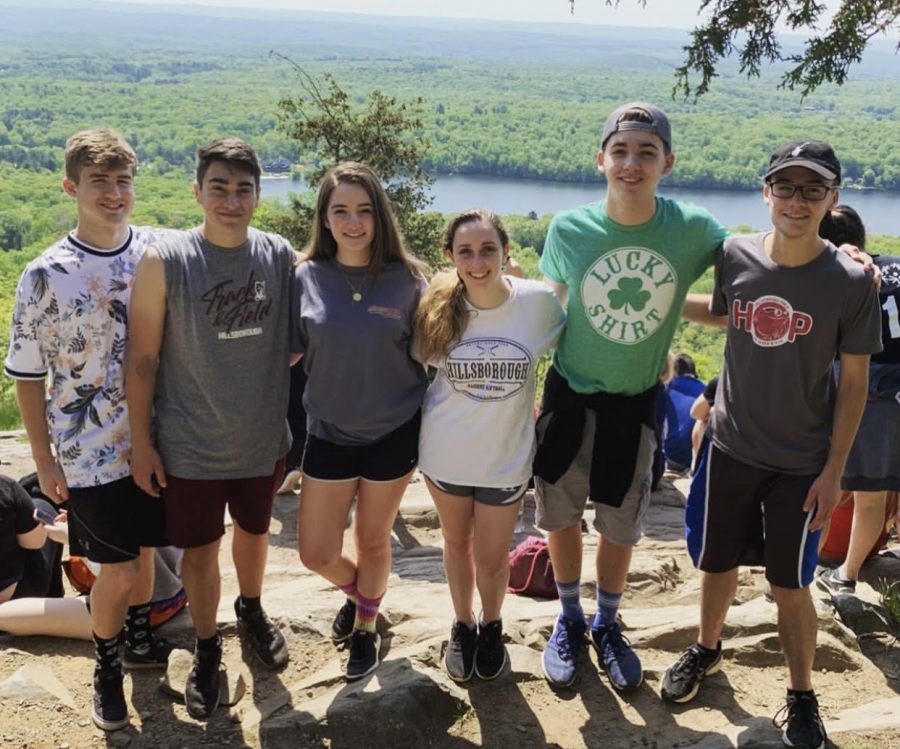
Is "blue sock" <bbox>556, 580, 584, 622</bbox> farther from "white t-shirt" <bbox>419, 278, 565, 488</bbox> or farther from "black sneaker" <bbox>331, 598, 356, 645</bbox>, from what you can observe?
"black sneaker" <bbox>331, 598, 356, 645</bbox>

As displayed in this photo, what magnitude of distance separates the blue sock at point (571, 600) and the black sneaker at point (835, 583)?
168 cm

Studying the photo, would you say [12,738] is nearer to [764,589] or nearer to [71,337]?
[71,337]

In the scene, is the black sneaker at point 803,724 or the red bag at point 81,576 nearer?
the black sneaker at point 803,724

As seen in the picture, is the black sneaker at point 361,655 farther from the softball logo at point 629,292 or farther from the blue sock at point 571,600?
the softball logo at point 629,292

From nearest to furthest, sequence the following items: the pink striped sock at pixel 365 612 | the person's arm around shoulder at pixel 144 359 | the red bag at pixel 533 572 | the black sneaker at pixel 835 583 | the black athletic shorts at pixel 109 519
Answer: the person's arm around shoulder at pixel 144 359
the black athletic shorts at pixel 109 519
the pink striped sock at pixel 365 612
the black sneaker at pixel 835 583
the red bag at pixel 533 572

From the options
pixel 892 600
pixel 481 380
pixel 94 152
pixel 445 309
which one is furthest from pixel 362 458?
pixel 892 600

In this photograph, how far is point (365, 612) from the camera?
3803mm

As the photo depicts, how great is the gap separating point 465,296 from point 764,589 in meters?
2.63

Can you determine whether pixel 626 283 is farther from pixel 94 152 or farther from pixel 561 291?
pixel 94 152

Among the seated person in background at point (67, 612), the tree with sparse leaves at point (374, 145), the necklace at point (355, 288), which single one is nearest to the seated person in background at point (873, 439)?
the necklace at point (355, 288)

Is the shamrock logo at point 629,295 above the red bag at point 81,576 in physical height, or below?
above

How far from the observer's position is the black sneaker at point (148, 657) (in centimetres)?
385

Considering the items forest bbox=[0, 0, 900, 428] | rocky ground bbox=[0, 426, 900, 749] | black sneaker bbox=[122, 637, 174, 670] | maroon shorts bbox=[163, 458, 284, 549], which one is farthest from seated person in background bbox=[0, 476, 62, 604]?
forest bbox=[0, 0, 900, 428]

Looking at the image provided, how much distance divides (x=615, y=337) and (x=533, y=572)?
1.91 m
